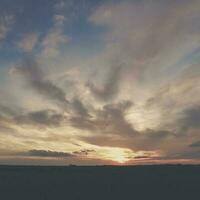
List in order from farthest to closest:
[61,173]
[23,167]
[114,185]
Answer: [23,167] → [61,173] → [114,185]

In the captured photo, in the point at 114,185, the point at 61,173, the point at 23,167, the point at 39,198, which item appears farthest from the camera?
the point at 23,167

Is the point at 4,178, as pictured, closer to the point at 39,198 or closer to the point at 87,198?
the point at 39,198

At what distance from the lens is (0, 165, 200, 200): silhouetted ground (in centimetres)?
3744

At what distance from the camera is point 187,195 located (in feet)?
123

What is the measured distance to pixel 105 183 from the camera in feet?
130

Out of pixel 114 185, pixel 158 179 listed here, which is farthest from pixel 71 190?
pixel 158 179

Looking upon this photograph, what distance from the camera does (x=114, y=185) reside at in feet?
129

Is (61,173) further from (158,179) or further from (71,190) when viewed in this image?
(158,179)

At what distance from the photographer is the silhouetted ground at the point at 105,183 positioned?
37.4m

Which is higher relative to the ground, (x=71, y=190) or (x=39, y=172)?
(x=39, y=172)

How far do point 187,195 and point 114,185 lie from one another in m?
7.45

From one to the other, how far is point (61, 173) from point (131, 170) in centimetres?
800

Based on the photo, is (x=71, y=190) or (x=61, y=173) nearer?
(x=71, y=190)

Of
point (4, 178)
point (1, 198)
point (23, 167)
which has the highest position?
point (23, 167)
